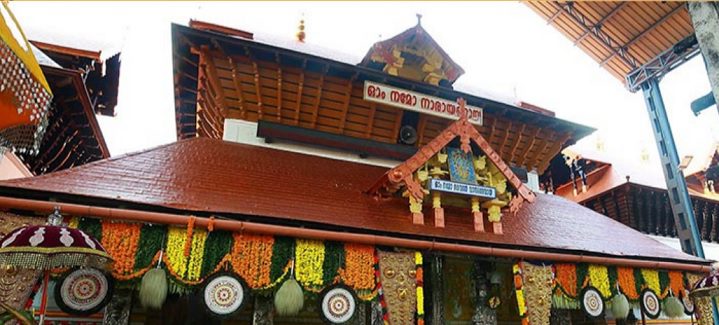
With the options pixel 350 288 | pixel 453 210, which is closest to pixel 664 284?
pixel 453 210

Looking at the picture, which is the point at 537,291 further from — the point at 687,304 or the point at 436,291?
the point at 687,304

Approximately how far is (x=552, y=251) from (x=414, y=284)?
8.00ft

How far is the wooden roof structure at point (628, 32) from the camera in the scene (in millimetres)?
13727

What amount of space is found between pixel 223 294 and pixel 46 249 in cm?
200

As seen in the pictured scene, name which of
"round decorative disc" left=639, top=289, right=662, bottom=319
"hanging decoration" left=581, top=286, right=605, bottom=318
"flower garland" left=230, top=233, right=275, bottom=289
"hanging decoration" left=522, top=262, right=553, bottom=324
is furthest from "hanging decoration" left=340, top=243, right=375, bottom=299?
"round decorative disc" left=639, top=289, right=662, bottom=319

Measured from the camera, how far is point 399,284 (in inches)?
258

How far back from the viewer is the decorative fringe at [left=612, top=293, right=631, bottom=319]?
766cm

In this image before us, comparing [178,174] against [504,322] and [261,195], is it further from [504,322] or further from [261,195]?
[504,322]

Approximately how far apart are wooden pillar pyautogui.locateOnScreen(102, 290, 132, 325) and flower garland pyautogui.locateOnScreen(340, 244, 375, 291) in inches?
104

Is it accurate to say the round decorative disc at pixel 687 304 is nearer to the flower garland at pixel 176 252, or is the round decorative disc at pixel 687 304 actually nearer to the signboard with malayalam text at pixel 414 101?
the signboard with malayalam text at pixel 414 101

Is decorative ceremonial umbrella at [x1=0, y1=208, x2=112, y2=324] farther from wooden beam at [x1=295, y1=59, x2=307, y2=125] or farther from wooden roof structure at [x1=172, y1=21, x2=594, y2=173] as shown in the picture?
wooden beam at [x1=295, y1=59, x2=307, y2=125]

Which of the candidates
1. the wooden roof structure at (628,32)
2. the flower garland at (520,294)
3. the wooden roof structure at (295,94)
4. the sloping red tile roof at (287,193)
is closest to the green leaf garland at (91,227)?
the sloping red tile roof at (287,193)

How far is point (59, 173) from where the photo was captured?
6.04m

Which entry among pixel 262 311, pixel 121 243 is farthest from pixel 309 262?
pixel 121 243
